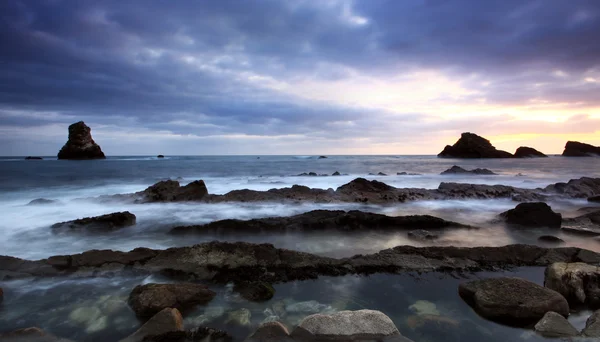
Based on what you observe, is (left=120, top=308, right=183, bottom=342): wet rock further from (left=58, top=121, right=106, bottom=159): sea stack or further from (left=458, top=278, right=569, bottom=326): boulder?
(left=58, top=121, right=106, bottom=159): sea stack

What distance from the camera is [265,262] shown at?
576 centimetres

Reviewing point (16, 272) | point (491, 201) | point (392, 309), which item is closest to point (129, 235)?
point (16, 272)

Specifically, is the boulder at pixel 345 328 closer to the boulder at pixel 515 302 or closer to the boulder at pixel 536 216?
the boulder at pixel 515 302

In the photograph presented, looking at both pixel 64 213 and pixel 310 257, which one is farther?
pixel 64 213

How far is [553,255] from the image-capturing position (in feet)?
19.7

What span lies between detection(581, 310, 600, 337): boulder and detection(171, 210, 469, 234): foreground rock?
4757 millimetres

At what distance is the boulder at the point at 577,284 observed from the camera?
4.39 metres

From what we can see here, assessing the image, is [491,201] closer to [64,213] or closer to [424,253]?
[424,253]

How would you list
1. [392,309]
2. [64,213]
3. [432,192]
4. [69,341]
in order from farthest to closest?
[432,192] → [64,213] → [392,309] → [69,341]

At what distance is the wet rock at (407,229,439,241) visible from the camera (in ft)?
25.0

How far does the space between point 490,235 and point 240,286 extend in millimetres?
6700

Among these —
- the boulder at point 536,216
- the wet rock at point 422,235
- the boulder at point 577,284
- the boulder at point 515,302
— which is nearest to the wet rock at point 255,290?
the boulder at point 515,302

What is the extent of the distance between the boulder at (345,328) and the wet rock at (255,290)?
1.11 m

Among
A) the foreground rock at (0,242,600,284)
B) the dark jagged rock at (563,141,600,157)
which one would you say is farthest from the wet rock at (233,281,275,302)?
the dark jagged rock at (563,141,600,157)
